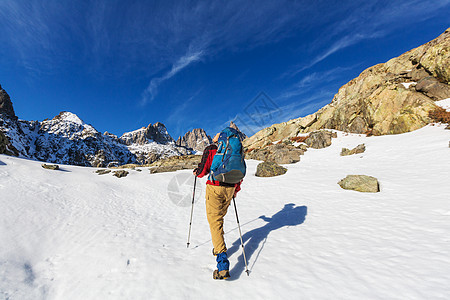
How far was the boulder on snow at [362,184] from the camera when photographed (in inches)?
348

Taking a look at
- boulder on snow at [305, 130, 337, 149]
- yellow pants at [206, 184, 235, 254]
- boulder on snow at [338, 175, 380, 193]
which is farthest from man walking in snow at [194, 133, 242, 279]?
boulder on snow at [305, 130, 337, 149]

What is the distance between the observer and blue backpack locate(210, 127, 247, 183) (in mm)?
3885

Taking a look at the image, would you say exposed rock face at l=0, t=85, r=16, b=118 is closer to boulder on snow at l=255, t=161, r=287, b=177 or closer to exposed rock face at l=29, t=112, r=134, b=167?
exposed rock face at l=29, t=112, r=134, b=167

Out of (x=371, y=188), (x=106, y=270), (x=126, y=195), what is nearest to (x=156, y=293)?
(x=106, y=270)

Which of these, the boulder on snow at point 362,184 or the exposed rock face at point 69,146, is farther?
the exposed rock face at point 69,146

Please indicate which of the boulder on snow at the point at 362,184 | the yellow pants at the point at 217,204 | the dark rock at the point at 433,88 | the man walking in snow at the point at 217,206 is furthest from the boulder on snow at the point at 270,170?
the dark rock at the point at 433,88

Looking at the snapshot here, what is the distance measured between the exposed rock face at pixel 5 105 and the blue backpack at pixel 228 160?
21580 centimetres

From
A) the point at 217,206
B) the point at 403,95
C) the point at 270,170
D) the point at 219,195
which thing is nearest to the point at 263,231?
the point at 217,206

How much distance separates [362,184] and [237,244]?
8.02 m

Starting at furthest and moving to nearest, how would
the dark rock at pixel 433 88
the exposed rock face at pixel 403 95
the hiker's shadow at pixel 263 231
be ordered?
the exposed rock face at pixel 403 95 → the dark rock at pixel 433 88 → the hiker's shadow at pixel 263 231

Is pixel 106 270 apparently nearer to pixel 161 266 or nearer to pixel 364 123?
pixel 161 266

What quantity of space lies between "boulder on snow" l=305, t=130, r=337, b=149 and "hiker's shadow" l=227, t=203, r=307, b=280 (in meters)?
23.4

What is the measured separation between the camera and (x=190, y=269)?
393 centimetres

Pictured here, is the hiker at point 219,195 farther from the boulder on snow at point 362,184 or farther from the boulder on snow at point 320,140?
the boulder on snow at point 320,140
